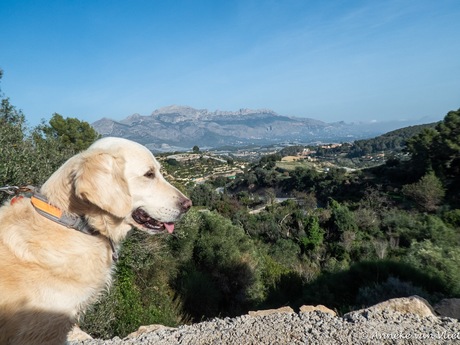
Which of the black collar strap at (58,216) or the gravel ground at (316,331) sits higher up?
the black collar strap at (58,216)

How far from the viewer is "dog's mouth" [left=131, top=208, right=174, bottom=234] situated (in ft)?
8.43

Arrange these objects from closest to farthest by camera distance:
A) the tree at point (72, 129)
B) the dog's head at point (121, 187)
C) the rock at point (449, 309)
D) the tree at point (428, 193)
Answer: the dog's head at point (121, 187), the rock at point (449, 309), the tree at point (72, 129), the tree at point (428, 193)

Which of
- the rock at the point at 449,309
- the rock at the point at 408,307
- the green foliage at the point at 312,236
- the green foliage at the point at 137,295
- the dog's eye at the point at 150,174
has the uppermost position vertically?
the dog's eye at the point at 150,174

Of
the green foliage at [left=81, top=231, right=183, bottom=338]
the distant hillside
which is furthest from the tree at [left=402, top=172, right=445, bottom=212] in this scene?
the distant hillside

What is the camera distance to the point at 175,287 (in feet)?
39.8

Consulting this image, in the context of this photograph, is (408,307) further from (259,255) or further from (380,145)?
(380,145)

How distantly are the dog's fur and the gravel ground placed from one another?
266 centimetres

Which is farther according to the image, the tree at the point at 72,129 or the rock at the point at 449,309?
the tree at the point at 72,129

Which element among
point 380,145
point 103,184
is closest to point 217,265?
point 103,184

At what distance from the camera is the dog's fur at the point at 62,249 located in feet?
6.63

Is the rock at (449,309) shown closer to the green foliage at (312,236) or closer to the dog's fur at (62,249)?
the dog's fur at (62,249)

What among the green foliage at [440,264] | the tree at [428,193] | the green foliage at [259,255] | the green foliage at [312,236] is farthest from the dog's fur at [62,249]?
the tree at [428,193]

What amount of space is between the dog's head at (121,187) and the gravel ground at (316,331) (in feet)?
8.44

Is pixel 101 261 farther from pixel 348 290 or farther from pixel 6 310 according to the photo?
pixel 348 290
